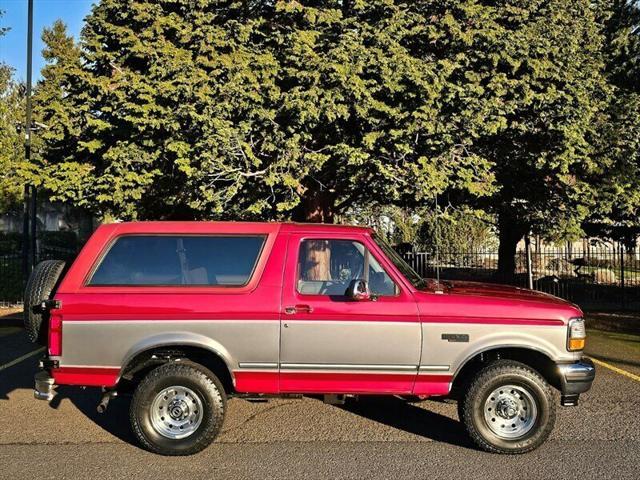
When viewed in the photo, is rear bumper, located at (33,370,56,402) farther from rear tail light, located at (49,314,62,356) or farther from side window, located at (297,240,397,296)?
side window, located at (297,240,397,296)

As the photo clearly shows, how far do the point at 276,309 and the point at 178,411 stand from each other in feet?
3.94

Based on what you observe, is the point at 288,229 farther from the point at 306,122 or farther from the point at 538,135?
the point at 538,135

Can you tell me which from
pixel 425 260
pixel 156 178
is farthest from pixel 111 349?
pixel 425 260

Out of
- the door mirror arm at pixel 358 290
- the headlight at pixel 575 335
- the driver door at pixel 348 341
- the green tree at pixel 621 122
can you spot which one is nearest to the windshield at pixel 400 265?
the driver door at pixel 348 341

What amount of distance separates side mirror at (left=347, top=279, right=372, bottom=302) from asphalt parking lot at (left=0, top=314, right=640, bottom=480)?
1.32m

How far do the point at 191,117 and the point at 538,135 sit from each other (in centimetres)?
569

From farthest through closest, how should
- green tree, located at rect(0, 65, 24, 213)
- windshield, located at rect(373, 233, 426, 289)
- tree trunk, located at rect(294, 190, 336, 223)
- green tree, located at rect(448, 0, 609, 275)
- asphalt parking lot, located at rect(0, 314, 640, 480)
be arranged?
green tree, located at rect(0, 65, 24, 213) < tree trunk, located at rect(294, 190, 336, 223) < green tree, located at rect(448, 0, 609, 275) < windshield, located at rect(373, 233, 426, 289) < asphalt parking lot, located at rect(0, 314, 640, 480)

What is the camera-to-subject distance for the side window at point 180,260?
4934mm

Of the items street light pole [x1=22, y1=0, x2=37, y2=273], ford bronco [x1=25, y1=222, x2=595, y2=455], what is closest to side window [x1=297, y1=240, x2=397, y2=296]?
ford bronco [x1=25, y1=222, x2=595, y2=455]

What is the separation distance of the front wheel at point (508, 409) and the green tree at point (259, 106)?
4.57m

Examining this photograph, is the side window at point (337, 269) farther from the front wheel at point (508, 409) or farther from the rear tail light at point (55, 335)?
the rear tail light at point (55, 335)

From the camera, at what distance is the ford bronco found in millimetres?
4738

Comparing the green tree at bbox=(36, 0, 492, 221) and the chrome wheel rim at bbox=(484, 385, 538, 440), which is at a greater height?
the green tree at bbox=(36, 0, 492, 221)

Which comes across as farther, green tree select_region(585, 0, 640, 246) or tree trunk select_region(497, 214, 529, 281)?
tree trunk select_region(497, 214, 529, 281)
